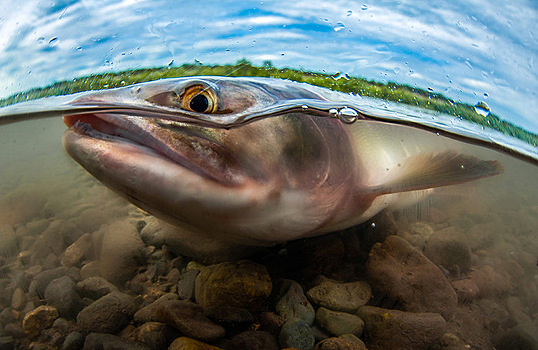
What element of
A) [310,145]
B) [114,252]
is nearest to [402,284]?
[310,145]

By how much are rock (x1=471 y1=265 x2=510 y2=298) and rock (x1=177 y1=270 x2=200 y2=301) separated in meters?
1.83

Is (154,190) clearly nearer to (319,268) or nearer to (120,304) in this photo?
(120,304)

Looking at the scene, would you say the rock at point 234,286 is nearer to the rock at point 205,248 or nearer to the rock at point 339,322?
the rock at point 205,248

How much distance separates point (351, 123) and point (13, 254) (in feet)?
8.37

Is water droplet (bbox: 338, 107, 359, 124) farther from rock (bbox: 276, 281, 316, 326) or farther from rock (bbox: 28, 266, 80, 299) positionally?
rock (bbox: 28, 266, 80, 299)

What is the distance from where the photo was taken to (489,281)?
7.31 ft

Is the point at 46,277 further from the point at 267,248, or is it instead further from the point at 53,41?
the point at 53,41

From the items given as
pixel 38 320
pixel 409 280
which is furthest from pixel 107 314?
pixel 409 280

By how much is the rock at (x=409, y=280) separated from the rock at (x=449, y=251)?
5.6 inches

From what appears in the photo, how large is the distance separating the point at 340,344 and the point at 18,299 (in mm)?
1901

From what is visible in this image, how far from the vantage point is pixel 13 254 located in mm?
2307

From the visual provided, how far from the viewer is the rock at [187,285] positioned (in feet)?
6.25

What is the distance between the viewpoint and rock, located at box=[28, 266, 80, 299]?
200 cm

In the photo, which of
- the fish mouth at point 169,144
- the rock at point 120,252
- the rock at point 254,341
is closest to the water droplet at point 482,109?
the fish mouth at point 169,144
